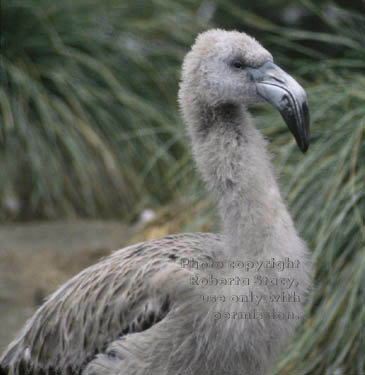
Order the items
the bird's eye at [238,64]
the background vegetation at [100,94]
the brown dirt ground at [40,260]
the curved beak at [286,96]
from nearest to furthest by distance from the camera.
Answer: the curved beak at [286,96] → the bird's eye at [238,64] → the brown dirt ground at [40,260] → the background vegetation at [100,94]

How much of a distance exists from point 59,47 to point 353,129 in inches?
117

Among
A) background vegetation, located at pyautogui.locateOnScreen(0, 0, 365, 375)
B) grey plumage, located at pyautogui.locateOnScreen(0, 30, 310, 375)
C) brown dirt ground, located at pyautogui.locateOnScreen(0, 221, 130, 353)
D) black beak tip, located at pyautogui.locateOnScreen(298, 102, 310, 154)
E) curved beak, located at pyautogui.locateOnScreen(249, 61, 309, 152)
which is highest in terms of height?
curved beak, located at pyautogui.locateOnScreen(249, 61, 309, 152)

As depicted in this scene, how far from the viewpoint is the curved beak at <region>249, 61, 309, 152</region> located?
3.22 metres

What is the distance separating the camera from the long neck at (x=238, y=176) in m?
3.25

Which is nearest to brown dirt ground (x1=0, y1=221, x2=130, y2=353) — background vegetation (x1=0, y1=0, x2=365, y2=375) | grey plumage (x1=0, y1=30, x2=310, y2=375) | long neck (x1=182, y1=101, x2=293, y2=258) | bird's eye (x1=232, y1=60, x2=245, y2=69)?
background vegetation (x1=0, y1=0, x2=365, y2=375)

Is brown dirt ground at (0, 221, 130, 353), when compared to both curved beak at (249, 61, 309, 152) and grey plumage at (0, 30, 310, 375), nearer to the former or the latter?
grey plumage at (0, 30, 310, 375)

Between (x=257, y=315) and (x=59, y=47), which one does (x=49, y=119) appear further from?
A: (x=257, y=315)

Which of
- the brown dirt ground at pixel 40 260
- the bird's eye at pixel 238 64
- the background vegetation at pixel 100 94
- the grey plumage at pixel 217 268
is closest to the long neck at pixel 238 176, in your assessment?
the grey plumage at pixel 217 268

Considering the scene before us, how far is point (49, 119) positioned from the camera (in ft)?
21.6

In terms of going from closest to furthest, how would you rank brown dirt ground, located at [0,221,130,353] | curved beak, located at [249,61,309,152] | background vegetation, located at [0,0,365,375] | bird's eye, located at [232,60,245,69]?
curved beak, located at [249,61,309,152] < bird's eye, located at [232,60,245,69] < brown dirt ground, located at [0,221,130,353] < background vegetation, located at [0,0,365,375]

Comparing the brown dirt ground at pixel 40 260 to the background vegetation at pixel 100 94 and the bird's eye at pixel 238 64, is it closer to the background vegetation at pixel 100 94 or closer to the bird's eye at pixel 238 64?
the background vegetation at pixel 100 94

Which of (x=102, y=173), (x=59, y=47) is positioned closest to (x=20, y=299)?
(x=102, y=173)

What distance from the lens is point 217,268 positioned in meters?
3.39

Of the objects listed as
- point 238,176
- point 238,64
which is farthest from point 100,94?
point 238,176
